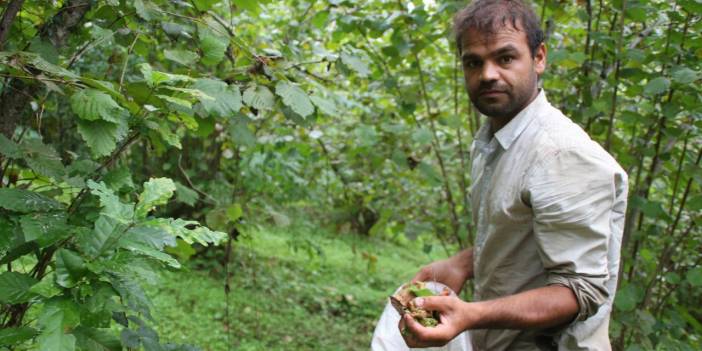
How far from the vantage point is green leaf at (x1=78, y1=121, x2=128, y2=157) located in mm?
1166

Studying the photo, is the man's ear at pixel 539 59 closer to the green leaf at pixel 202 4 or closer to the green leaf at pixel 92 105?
the green leaf at pixel 202 4

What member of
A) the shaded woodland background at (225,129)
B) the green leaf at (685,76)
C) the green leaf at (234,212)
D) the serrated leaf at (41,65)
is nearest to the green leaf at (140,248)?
the shaded woodland background at (225,129)

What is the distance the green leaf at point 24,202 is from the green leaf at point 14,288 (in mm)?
151

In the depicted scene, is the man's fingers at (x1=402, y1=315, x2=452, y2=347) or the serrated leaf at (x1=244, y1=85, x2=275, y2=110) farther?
the serrated leaf at (x1=244, y1=85, x2=275, y2=110)

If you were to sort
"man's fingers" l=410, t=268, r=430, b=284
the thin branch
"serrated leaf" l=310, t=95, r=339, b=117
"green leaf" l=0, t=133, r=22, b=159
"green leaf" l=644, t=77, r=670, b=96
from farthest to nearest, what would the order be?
1. "green leaf" l=644, t=77, r=670, b=96
2. "man's fingers" l=410, t=268, r=430, b=284
3. "serrated leaf" l=310, t=95, r=339, b=117
4. the thin branch
5. "green leaf" l=0, t=133, r=22, b=159

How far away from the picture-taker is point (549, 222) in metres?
1.28

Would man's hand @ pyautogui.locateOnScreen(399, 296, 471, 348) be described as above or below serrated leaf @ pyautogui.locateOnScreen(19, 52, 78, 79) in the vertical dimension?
below

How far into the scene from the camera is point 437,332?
119 cm

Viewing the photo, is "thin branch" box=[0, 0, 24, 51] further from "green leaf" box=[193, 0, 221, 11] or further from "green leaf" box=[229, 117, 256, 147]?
"green leaf" box=[229, 117, 256, 147]

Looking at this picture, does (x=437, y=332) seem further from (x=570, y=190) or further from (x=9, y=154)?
(x=9, y=154)

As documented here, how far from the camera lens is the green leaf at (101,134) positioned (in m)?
1.17

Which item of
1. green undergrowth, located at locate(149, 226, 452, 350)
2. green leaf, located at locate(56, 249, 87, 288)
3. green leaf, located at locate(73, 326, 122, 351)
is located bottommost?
green undergrowth, located at locate(149, 226, 452, 350)

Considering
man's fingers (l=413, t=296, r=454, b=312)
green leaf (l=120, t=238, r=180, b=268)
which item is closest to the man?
man's fingers (l=413, t=296, r=454, b=312)

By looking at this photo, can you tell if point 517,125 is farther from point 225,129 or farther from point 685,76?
point 225,129
